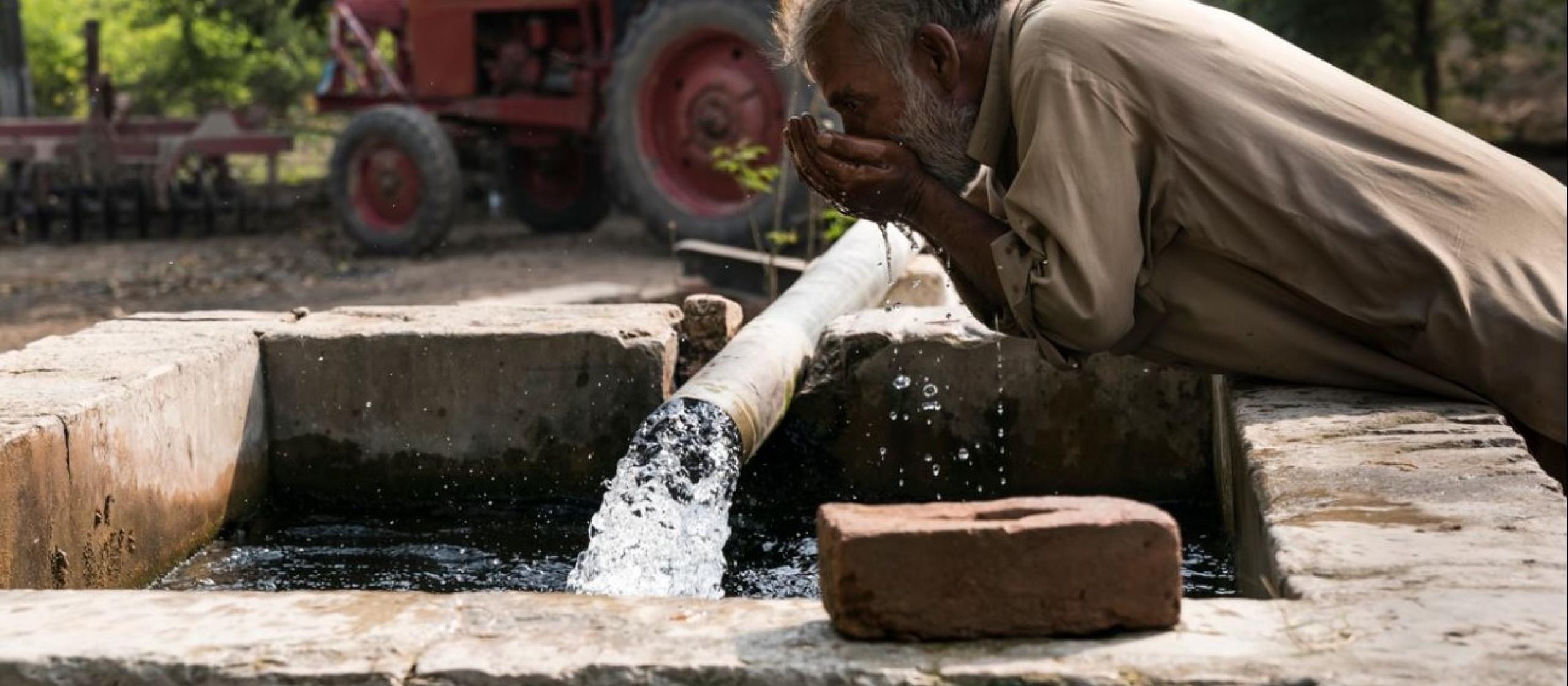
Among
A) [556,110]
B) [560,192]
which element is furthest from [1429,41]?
[560,192]

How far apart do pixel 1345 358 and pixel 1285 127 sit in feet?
1.26

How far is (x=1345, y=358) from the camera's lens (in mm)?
2943

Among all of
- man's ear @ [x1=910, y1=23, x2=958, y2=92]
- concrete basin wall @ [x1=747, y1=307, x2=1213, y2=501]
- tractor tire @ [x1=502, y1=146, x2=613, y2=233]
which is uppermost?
man's ear @ [x1=910, y1=23, x2=958, y2=92]

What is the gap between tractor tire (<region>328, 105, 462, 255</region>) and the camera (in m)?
10.6

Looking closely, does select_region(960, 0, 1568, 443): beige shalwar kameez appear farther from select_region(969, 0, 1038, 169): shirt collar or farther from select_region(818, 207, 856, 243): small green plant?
select_region(818, 207, 856, 243): small green plant

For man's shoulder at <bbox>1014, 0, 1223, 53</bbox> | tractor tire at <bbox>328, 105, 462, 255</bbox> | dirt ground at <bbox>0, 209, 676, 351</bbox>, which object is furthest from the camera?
tractor tire at <bbox>328, 105, 462, 255</bbox>

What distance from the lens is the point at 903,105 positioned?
3051mm

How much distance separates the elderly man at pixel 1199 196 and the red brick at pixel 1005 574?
0.85m

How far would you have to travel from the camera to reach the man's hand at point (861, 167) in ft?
9.83

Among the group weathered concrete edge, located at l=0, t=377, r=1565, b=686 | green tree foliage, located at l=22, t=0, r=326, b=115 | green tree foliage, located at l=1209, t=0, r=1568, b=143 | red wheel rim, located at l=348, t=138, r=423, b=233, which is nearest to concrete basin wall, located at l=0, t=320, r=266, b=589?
weathered concrete edge, located at l=0, t=377, r=1565, b=686

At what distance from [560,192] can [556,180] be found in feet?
0.27

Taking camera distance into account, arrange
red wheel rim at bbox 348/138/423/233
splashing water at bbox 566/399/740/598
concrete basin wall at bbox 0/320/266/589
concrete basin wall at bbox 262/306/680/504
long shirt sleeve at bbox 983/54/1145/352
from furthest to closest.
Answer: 1. red wheel rim at bbox 348/138/423/233
2. concrete basin wall at bbox 262/306/680/504
3. splashing water at bbox 566/399/740/598
4. concrete basin wall at bbox 0/320/266/589
5. long shirt sleeve at bbox 983/54/1145/352

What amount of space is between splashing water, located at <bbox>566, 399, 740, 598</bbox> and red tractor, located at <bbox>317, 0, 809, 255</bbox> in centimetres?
582

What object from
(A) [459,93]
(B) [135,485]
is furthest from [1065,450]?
(A) [459,93]
